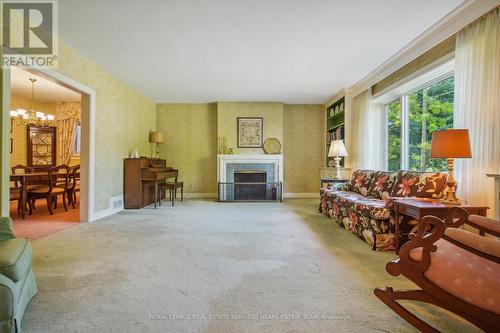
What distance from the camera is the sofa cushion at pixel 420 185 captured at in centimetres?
270

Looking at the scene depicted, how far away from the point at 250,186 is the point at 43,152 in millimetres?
5796

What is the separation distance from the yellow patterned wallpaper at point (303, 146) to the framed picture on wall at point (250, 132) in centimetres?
79

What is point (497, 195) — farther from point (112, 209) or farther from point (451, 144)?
point (112, 209)

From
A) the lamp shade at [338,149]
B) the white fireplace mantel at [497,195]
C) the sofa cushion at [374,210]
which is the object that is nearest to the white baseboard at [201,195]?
the lamp shade at [338,149]

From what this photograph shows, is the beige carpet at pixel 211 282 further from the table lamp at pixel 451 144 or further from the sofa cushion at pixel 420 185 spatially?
the table lamp at pixel 451 144

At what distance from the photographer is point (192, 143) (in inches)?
267

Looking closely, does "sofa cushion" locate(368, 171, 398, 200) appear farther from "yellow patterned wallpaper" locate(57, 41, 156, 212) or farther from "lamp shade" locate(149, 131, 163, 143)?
"lamp shade" locate(149, 131, 163, 143)

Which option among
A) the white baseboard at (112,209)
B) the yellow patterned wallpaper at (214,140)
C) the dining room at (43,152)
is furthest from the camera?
the yellow patterned wallpaper at (214,140)

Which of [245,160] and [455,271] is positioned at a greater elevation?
[245,160]

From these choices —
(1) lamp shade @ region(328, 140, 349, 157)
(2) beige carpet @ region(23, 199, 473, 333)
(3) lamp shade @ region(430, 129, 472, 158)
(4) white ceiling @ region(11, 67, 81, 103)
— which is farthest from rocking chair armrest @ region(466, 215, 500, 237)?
(4) white ceiling @ region(11, 67, 81, 103)

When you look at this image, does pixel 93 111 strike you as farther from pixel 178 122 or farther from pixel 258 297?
pixel 258 297

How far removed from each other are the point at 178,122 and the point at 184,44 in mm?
3601

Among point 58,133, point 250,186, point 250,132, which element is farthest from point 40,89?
point 250,186

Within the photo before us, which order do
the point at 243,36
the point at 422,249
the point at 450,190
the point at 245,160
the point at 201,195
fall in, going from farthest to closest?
the point at 201,195 → the point at 245,160 → the point at 243,36 → the point at 450,190 → the point at 422,249
